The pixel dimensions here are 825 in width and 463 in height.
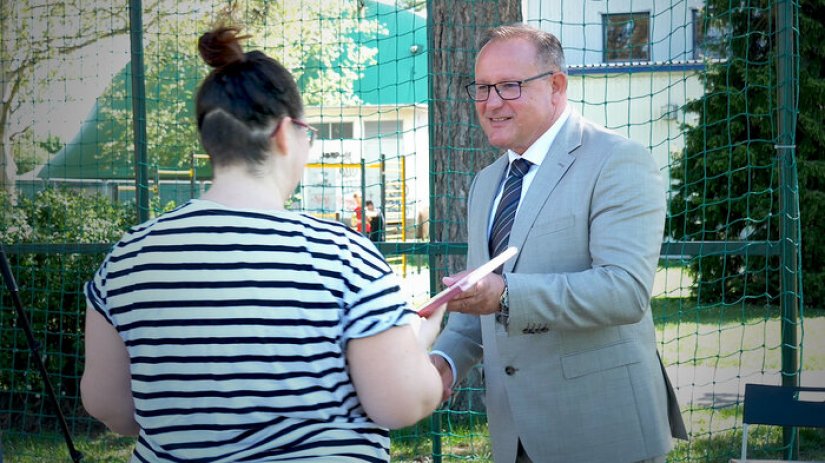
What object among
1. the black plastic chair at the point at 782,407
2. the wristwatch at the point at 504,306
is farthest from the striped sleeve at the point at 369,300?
the black plastic chair at the point at 782,407

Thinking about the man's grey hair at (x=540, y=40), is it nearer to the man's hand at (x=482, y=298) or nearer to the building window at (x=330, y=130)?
the building window at (x=330, y=130)

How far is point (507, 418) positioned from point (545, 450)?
165 mm

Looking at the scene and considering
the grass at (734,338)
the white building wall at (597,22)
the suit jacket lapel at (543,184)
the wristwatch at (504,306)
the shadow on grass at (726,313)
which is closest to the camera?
the wristwatch at (504,306)

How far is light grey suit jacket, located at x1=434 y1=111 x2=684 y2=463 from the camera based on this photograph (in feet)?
8.13

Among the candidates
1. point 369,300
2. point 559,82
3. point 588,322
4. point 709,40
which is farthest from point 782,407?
point 709,40

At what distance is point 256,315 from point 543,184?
4.20 feet

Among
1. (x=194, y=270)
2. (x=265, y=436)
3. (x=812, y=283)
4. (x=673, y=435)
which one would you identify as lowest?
(x=812, y=283)

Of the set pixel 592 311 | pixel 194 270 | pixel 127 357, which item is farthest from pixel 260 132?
pixel 592 311

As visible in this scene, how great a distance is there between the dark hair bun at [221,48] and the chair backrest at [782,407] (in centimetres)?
272

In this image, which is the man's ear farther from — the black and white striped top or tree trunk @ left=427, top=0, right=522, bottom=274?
tree trunk @ left=427, top=0, right=522, bottom=274

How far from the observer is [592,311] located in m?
2.43

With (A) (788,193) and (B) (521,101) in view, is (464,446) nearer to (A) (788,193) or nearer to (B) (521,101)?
(A) (788,193)

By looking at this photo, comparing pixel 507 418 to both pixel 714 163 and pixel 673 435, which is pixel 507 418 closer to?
pixel 673 435

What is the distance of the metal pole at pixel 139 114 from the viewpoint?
207 inches
